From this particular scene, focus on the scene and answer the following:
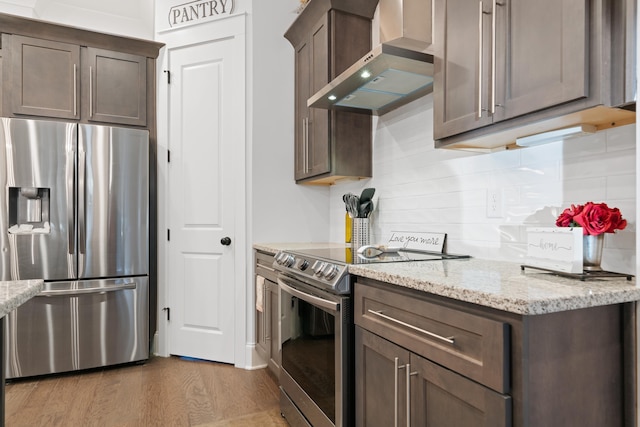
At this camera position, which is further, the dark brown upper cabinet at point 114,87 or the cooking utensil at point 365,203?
the dark brown upper cabinet at point 114,87

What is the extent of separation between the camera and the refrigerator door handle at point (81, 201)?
2812 mm

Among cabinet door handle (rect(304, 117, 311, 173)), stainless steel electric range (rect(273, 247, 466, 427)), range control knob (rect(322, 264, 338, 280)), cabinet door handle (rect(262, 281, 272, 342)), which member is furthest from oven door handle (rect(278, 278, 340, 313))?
cabinet door handle (rect(304, 117, 311, 173))

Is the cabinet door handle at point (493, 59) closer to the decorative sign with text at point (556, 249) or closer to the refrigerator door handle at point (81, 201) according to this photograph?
the decorative sign with text at point (556, 249)

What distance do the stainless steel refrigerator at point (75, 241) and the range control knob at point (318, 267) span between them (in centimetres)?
184

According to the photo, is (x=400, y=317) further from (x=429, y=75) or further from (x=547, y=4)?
(x=429, y=75)

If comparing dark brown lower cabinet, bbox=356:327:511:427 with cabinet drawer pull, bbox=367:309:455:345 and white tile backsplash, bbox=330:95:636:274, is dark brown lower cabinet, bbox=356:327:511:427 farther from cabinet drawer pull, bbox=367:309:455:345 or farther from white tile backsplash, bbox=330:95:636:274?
white tile backsplash, bbox=330:95:636:274

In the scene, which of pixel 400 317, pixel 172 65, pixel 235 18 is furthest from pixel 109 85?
pixel 400 317

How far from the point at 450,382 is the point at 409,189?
1.38m

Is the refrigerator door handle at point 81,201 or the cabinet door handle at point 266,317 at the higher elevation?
the refrigerator door handle at point 81,201

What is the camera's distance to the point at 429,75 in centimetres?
192

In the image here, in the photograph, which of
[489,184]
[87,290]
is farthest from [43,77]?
[489,184]

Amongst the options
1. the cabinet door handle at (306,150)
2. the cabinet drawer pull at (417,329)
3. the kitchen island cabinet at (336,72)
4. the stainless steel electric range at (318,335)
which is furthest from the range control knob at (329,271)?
the cabinet door handle at (306,150)

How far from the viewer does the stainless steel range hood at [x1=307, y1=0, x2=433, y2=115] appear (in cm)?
172

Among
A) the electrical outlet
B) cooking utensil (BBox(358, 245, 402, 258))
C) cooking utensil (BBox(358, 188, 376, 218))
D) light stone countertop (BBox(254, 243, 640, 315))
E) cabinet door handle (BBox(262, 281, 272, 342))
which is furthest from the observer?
cabinet door handle (BBox(262, 281, 272, 342))
